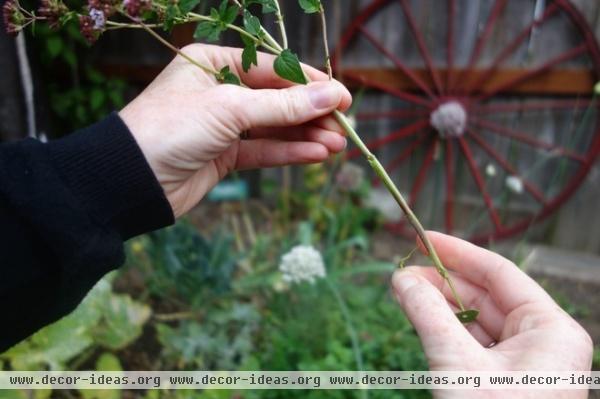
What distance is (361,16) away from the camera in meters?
2.37

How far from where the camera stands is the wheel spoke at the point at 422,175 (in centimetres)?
247

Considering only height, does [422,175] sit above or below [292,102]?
below

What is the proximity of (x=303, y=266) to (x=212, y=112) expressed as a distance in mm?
731

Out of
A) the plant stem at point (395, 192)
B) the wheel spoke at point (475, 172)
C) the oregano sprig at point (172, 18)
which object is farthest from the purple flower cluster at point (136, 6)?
the wheel spoke at point (475, 172)

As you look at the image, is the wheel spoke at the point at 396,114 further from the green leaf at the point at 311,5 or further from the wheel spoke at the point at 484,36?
the green leaf at the point at 311,5

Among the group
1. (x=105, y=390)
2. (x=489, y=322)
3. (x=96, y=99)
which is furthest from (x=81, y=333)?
(x=96, y=99)

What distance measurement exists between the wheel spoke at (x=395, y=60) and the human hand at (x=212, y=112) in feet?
5.09

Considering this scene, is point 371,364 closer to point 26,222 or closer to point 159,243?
point 159,243

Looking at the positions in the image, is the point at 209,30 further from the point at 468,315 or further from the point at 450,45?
the point at 450,45

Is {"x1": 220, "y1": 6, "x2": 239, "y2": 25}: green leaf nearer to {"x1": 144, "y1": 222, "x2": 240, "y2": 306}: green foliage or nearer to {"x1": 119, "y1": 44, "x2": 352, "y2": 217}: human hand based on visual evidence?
{"x1": 119, "y1": 44, "x2": 352, "y2": 217}: human hand

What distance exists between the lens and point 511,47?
2.26 metres

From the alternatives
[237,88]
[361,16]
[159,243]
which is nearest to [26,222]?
[237,88]

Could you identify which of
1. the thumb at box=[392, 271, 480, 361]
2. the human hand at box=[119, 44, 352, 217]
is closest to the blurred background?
the human hand at box=[119, 44, 352, 217]

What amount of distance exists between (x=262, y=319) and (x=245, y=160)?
0.72 meters
